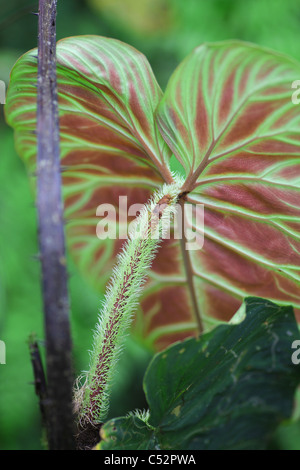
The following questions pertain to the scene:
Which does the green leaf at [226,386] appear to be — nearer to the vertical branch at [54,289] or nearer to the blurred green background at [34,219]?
the vertical branch at [54,289]

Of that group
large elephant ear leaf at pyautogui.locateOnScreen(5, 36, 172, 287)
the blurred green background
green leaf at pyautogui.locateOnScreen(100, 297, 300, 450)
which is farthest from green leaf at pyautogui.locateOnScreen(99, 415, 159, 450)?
the blurred green background

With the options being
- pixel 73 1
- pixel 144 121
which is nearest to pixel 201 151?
pixel 144 121

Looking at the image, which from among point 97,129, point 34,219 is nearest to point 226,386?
point 97,129

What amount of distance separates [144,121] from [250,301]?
0.13m

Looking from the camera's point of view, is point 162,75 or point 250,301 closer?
point 250,301

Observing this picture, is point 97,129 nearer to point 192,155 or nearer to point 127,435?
point 192,155

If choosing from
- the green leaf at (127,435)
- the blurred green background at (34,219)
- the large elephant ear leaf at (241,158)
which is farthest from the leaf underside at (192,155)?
the blurred green background at (34,219)

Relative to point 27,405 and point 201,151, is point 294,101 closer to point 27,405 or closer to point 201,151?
point 201,151

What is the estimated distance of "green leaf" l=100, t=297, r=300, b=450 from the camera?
25cm

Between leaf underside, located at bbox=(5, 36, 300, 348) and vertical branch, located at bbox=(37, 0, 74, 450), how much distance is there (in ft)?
0.09

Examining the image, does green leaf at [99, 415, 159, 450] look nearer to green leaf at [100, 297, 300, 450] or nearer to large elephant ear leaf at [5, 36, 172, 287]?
green leaf at [100, 297, 300, 450]

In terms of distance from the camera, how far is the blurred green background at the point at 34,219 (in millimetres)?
907

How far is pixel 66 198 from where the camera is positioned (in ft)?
1.42

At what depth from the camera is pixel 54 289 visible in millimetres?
190
